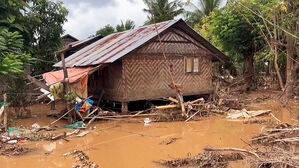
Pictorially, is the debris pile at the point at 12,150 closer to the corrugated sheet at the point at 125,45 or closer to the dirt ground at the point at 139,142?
the dirt ground at the point at 139,142

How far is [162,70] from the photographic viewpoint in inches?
590

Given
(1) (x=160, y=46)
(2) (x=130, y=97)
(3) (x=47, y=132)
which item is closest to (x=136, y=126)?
(2) (x=130, y=97)

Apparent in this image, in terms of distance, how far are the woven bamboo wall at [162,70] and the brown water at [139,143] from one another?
88.3 inches

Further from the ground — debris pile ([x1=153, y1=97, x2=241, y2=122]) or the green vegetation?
the green vegetation

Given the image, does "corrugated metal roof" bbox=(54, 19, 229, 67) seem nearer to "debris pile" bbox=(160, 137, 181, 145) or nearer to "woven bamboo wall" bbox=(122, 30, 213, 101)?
"woven bamboo wall" bbox=(122, 30, 213, 101)

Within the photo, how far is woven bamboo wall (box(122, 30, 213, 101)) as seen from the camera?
13969mm

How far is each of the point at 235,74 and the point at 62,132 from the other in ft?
59.9

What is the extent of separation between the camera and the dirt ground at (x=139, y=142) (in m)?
7.84

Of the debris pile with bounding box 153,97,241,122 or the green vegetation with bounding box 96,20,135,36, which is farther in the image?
the green vegetation with bounding box 96,20,135,36

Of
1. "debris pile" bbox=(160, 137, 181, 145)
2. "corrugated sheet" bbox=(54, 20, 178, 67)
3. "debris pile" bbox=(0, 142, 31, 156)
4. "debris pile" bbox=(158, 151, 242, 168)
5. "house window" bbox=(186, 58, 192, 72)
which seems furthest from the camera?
"house window" bbox=(186, 58, 192, 72)

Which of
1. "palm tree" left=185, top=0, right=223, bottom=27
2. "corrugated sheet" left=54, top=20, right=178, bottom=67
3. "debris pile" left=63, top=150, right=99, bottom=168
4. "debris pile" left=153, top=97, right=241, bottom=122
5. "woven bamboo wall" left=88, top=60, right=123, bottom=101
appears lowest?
"debris pile" left=63, top=150, right=99, bottom=168

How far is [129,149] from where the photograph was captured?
885 centimetres

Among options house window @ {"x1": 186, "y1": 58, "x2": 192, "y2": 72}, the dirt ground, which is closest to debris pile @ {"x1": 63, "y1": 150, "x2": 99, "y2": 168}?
the dirt ground

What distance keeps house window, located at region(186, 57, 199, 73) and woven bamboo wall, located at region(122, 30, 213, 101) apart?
18 centimetres
